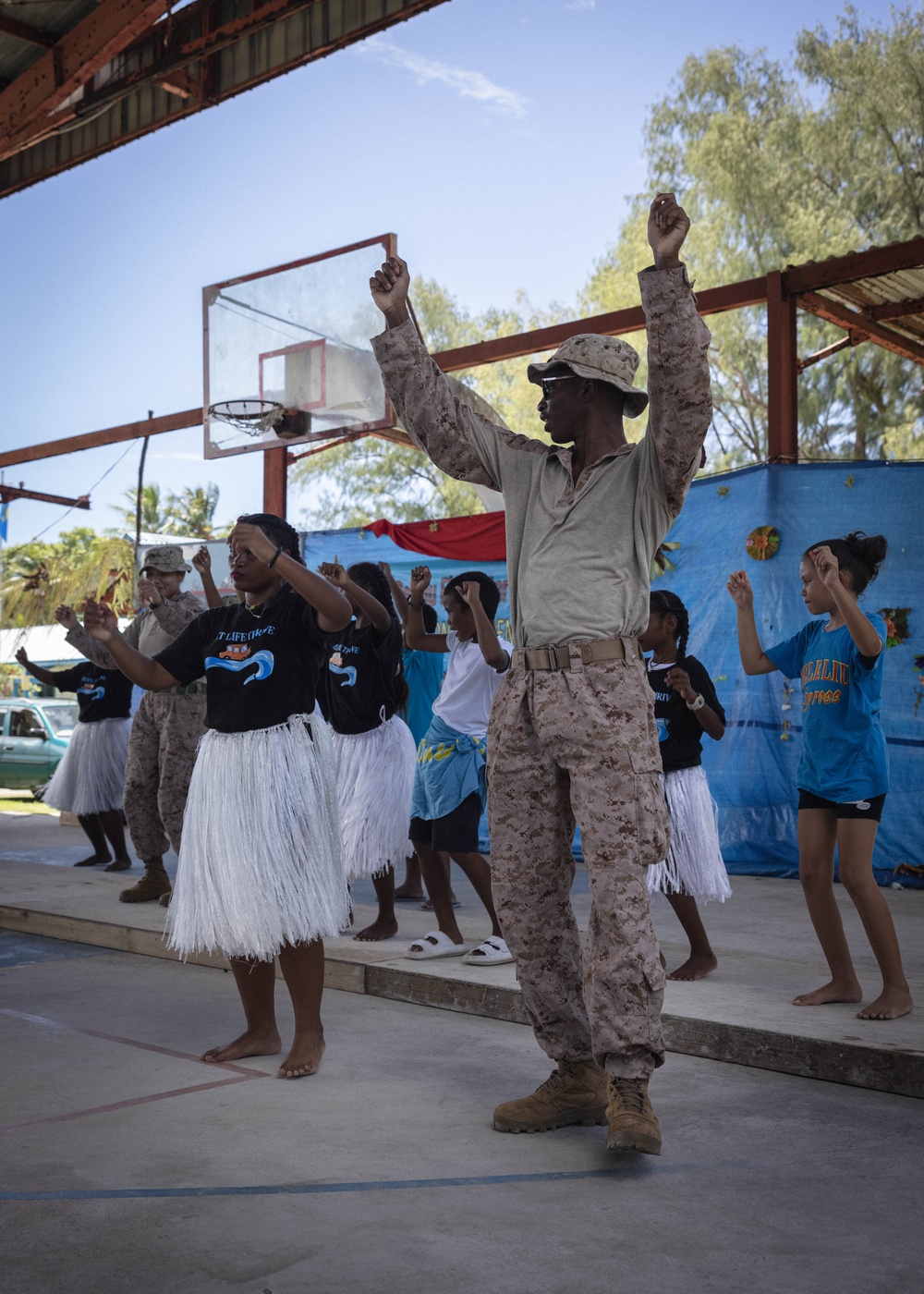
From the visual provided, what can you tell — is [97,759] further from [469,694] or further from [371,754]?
[469,694]

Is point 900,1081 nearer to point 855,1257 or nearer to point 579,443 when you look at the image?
point 855,1257

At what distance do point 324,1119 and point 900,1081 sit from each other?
174 centimetres

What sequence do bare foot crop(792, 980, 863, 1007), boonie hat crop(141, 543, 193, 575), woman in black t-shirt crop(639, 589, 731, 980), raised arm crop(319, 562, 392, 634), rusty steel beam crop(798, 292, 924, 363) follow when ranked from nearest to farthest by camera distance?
1. bare foot crop(792, 980, 863, 1007)
2. raised arm crop(319, 562, 392, 634)
3. woman in black t-shirt crop(639, 589, 731, 980)
4. boonie hat crop(141, 543, 193, 575)
5. rusty steel beam crop(798, 292, 924, 363)

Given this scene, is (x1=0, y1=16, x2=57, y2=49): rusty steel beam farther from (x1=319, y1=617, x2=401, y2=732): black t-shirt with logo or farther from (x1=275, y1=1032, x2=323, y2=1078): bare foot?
(x1=275, y1=1032, x2=323, y2=1078): bare foot

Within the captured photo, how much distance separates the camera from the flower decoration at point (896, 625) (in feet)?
25.5

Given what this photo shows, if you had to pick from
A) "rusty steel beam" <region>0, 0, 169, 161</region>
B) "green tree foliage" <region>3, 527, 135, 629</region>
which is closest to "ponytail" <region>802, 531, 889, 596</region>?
"rusty steel beam" <region>0, 0, 169, 161</region>

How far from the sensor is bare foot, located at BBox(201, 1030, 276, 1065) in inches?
163

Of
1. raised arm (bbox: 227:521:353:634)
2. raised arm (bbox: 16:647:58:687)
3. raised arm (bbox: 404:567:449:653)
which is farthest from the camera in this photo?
raised arm (bbox: 16:647:58:687)

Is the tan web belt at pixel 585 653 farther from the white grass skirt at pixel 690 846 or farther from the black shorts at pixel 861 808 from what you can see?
the white grass skirt at pixel 690 846

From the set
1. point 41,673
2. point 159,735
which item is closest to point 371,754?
point 159,735

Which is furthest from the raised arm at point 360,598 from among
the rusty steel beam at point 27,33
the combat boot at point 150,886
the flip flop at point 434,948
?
the rusty steel beam at point 27,33

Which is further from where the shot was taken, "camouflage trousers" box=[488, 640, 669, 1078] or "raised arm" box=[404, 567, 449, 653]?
"raised arm" box=[404, 567, 449, 653]

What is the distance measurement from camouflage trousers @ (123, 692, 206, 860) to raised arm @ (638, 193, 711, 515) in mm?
4013

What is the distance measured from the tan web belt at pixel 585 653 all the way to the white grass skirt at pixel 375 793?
8.61ft
